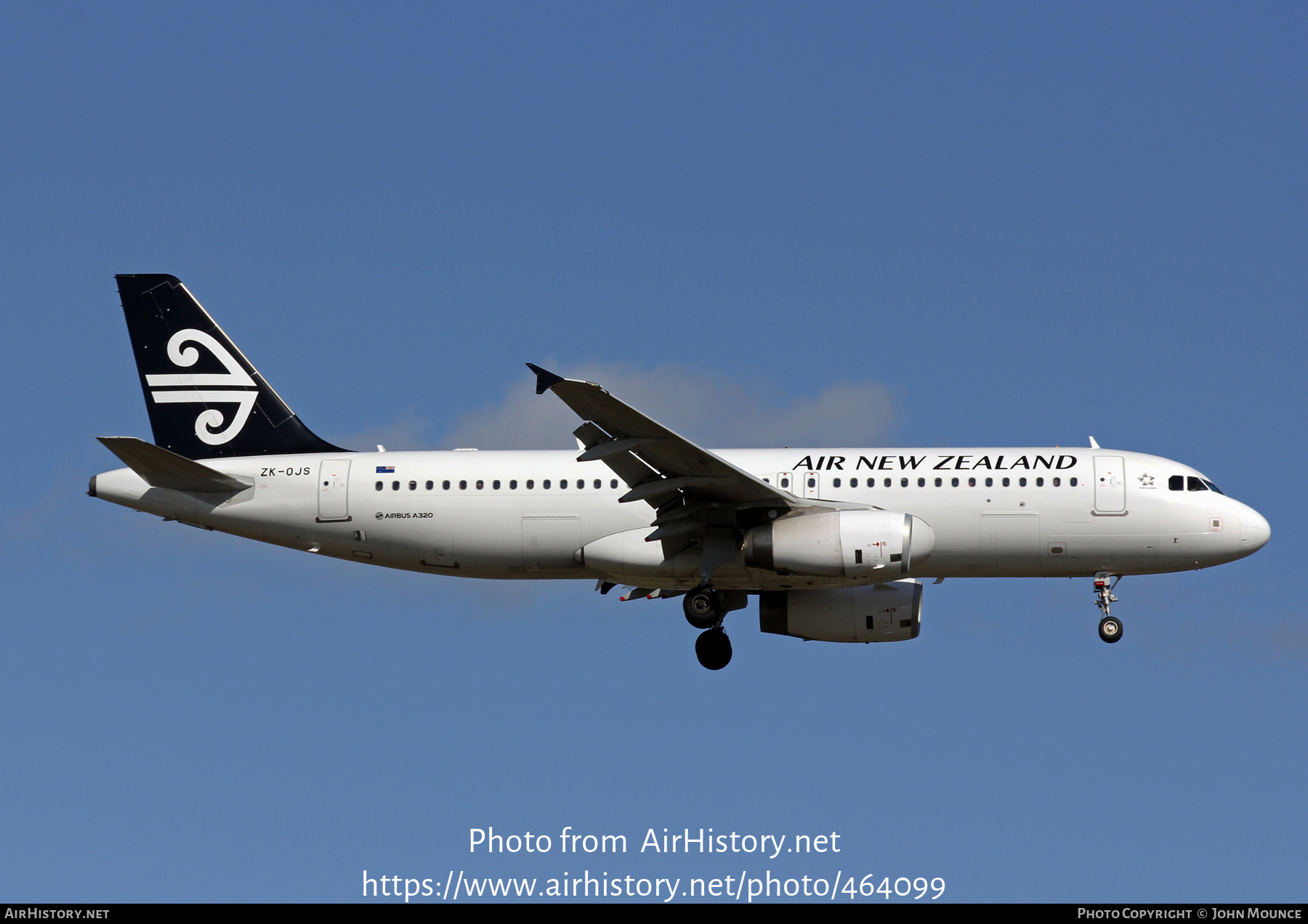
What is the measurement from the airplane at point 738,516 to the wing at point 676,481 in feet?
0.18

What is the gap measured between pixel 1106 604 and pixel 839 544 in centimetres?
684

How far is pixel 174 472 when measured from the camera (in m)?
35.8

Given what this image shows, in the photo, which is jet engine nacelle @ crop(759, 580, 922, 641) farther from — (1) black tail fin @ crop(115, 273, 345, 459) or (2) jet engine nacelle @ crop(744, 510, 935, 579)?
(1) black tail fin @ crop(115, 273, 345, 459)

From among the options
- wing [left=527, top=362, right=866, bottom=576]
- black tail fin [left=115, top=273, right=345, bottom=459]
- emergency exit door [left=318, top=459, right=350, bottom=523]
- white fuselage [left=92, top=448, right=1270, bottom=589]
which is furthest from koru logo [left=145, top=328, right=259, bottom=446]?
wing [left=527, top=362, right=866, bottom=576]

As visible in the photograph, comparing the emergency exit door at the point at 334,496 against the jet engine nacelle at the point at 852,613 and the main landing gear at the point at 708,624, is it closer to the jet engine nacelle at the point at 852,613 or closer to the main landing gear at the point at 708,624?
the main landing gear at the point at 708,624

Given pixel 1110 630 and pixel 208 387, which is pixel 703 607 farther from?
pixel 208 387

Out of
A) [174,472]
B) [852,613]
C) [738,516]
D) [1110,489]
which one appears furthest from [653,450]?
[174,472]

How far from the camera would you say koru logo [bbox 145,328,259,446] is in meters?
38.3

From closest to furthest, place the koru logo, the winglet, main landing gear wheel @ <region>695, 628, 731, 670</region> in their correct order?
the winglet
main landing gear wheel @ <region>695, 628, 731, 670</region>
the koru logo

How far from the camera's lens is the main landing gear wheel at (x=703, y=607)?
115 ft

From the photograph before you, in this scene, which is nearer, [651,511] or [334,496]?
[651,511]

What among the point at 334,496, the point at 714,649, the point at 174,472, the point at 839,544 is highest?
the point at 174,472

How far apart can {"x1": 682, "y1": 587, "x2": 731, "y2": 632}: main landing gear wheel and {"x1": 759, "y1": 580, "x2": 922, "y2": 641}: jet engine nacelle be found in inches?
90.0

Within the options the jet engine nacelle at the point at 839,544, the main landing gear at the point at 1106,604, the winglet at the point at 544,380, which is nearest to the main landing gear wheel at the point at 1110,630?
the main landing gear at the point at 1106,604
